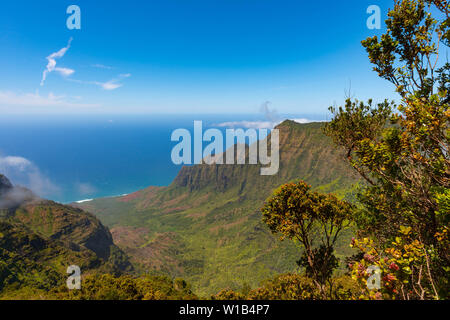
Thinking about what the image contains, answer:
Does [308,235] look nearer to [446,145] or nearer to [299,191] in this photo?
[299,191]

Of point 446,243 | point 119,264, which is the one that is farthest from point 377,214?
point 119,264

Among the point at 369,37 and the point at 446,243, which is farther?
the point at 369,37

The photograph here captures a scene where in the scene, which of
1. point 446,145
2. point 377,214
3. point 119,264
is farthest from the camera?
point 119,264

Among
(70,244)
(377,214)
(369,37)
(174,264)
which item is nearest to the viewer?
(369,37)

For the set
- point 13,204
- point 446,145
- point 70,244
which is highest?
point 446,145

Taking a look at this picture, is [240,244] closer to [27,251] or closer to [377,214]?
[27,251]

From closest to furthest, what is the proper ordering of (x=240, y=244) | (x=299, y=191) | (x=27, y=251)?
(x=299, y=191) < (x=27, y=251) < (x=240, y=244)
